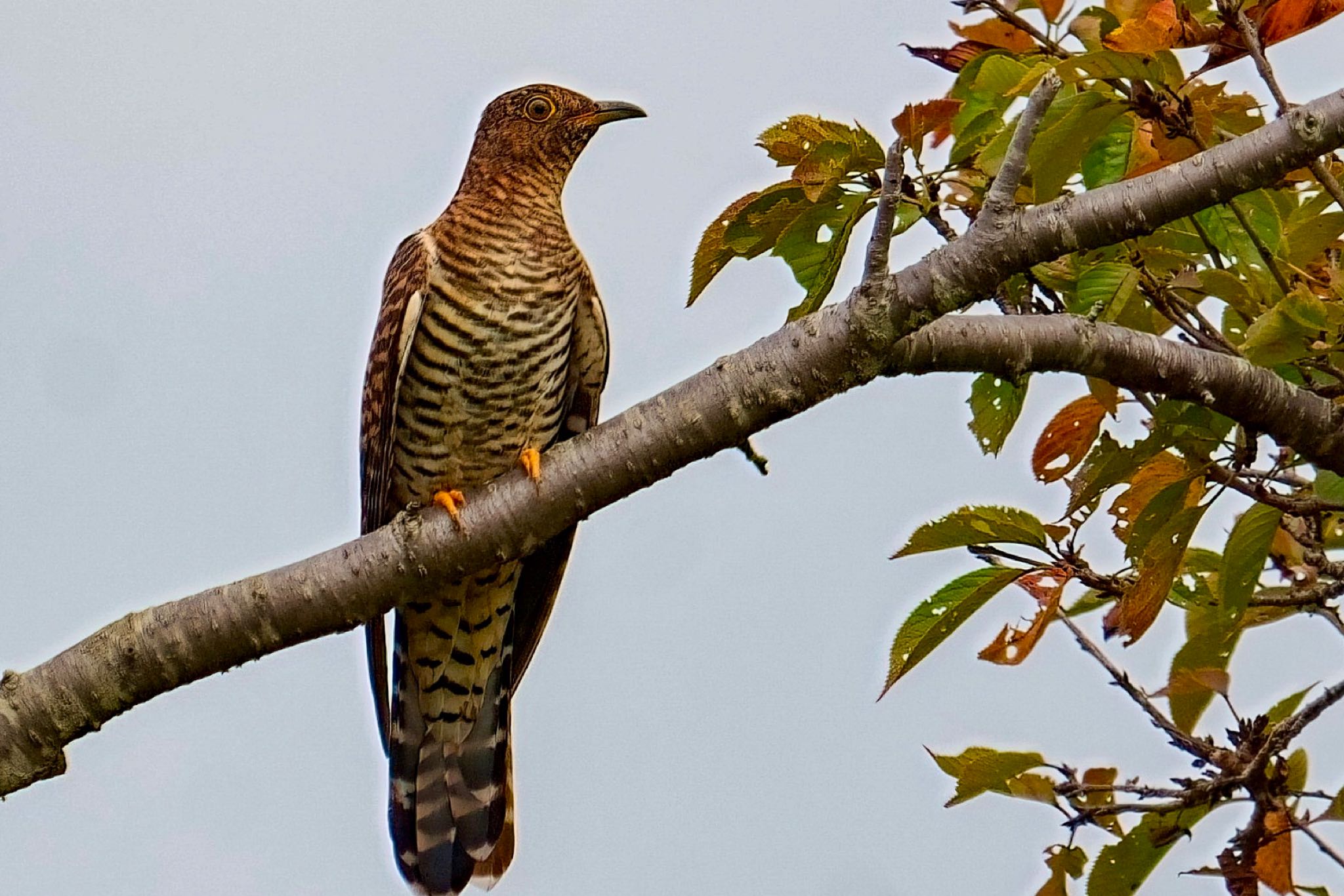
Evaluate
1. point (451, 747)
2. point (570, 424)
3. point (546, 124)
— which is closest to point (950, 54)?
point (570, 424)

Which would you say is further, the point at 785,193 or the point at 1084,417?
the point at 1084,417

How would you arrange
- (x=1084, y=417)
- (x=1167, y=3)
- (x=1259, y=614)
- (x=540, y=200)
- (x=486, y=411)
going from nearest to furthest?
(x=1167, y=3), (x=1084, y=417), (x=1259, y=614), (x=486, y=411), (x=540, y=200)

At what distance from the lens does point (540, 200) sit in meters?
4.36

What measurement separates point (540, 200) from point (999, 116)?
2084mm

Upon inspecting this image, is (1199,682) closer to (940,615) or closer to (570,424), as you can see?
(940,615)

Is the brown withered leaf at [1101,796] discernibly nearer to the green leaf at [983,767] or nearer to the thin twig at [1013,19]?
the green leaf at [983,767]

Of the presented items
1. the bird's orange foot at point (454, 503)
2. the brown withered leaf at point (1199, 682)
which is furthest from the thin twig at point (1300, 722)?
the bird's orange foot at point (454, 503)

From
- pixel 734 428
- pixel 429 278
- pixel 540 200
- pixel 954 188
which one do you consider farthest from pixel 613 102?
pixel 734 428

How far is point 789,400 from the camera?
2.52 meters

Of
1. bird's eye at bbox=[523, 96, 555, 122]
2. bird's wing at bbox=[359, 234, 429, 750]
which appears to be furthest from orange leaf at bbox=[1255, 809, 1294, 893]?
bird's eye at bbox=[523, 96, 555, 122]

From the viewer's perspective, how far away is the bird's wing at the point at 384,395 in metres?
3.95

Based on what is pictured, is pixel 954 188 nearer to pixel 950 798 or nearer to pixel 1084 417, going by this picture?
pixel 1084 417

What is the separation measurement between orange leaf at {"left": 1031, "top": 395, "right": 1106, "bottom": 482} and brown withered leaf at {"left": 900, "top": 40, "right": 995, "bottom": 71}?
656mm

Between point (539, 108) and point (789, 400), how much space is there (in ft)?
7.81
